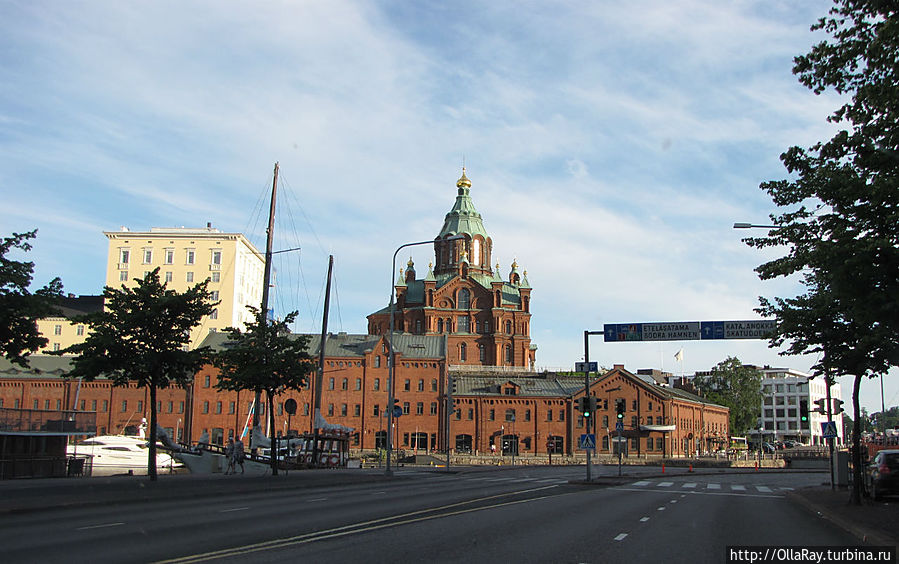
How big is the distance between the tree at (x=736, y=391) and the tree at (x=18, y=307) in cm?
10151

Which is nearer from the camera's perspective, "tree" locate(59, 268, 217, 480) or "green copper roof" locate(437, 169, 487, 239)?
"tree" locate(59, 268, 217, 480)

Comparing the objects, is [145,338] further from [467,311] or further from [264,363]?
[467,311]

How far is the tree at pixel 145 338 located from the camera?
92.3 feet

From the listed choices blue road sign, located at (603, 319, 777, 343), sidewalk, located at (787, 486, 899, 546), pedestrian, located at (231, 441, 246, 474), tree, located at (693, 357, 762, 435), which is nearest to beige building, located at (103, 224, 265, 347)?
tree, located at (693, 357, 762, 435)

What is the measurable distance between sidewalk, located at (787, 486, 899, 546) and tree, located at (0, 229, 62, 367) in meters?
22.4

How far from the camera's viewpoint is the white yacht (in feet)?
154

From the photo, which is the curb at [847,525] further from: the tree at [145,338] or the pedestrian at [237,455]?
the pedestrian at [237,455]

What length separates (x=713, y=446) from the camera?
10425 centimetres

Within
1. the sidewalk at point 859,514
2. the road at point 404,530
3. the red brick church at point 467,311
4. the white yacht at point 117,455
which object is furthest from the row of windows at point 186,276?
the sidewalk at point 859,514

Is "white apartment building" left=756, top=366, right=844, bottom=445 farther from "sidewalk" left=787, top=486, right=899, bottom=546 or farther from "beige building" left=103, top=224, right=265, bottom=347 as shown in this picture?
"sidewalk" left=787, top=486, right=899, bottom=546

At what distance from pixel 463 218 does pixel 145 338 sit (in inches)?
3478

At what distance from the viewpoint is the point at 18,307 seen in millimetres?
24359

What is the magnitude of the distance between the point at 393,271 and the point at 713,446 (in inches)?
2960

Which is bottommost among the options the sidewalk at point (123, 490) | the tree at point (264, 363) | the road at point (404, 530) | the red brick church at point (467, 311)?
the sidewalk at point (123, 490)
